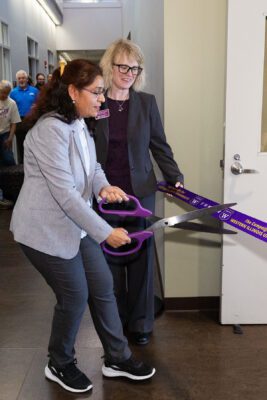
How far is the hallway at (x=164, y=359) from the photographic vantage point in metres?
2.01

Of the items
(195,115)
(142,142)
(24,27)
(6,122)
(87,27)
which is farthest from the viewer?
(87,27)

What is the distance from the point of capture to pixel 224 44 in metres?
2.44

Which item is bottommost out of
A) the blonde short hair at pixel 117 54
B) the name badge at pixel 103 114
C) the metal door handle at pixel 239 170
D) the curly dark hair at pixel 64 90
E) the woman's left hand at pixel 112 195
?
the woman's left hand at pixel 112 195

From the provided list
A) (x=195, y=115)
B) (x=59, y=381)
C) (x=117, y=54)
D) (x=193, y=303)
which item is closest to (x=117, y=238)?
(x=59, y=381)

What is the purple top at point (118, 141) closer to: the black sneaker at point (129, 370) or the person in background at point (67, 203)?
the person in background at point (67, 203)

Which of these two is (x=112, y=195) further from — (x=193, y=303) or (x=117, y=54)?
(x=193, y=303)

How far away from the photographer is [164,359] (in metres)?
2.26

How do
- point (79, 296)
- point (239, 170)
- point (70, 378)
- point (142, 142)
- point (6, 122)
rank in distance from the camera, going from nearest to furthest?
point (79, 296), point (70, 378), point (142, 142), point (239, 170), point (6, 122)

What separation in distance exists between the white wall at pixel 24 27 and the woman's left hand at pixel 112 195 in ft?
22.9

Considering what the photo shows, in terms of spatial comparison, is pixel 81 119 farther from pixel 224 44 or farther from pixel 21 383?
pixel 21 383

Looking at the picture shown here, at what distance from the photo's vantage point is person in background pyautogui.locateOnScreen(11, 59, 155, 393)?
165 cm

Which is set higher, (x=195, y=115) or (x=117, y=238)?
(x=195, y=115)

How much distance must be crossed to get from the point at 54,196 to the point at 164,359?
1.12 metres

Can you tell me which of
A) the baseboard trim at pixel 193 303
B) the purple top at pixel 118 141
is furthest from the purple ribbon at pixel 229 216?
the baseboard trim at pixel 193 303
